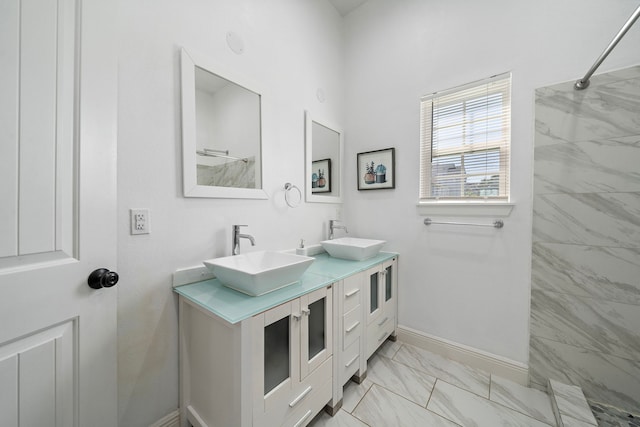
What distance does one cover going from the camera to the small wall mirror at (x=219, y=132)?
127 cm

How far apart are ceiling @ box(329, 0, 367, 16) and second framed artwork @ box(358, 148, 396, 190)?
148 centimetres

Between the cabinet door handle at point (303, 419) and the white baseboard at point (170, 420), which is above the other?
the cabinet door handle at point (303, 419)

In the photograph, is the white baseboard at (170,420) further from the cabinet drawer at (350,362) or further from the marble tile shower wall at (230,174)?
the marble tile shower wall at (230,174)

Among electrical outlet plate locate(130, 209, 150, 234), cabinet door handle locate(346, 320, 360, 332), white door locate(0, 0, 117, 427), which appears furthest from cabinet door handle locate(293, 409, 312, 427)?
electrical outlet plate locate(130, 209, 150, 234)

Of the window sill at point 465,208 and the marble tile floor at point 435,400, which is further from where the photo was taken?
the window sill at point 465,208

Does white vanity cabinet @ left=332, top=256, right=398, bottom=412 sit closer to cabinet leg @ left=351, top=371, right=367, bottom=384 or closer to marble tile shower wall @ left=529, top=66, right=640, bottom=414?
cabinet leg @ left=351, top=371, right=367, bottom=384

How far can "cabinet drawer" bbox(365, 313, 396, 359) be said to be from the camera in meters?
1.72

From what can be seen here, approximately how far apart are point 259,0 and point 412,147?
5.19 feet

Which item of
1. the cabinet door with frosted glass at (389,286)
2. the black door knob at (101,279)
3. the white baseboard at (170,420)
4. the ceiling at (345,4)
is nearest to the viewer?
the black door knob at (101,279)

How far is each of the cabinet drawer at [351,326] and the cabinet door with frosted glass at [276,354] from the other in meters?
0.42

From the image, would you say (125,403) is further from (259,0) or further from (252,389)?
(259,0)

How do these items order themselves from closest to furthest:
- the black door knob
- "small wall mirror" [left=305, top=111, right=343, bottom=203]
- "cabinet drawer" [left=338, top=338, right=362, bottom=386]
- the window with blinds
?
the black door knob → "cabinet drawer" [left=338, top=338, right=362, bottom=386] → the window with blinds → "small wall mirror" [left=305, top=111, right=343, bottom=203]

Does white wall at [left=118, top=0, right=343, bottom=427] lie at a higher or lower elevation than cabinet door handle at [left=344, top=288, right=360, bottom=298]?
higher

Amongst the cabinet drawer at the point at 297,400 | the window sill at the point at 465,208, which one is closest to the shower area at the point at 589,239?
the window sill at the point at 465,208
